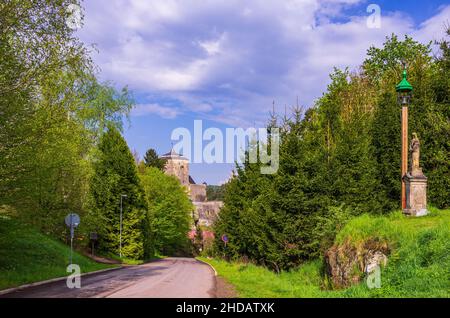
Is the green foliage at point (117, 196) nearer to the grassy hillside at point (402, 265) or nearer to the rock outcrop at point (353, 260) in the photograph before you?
the grassy hillside at point (402, 265)

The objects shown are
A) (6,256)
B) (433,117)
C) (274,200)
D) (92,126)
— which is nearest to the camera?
(6,256)

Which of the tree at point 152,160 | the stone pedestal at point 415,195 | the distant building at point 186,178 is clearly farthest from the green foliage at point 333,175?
the distant building at point 186,178

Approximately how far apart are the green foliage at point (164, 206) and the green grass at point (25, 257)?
3991 cm

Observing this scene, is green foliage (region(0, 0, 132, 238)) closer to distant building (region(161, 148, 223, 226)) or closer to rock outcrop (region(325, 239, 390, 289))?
rock outcrop (region(325, 239, 390, 289))

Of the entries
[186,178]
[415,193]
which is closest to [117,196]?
[415,193]

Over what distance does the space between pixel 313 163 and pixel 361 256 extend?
30.0 ft

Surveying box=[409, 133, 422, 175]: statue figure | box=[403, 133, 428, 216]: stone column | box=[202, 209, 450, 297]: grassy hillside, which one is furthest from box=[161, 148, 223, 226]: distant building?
box=[202, 209, 450, 297]: grassy hillside

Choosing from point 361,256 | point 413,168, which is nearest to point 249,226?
point 413,168

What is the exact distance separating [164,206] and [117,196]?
72.3 feet

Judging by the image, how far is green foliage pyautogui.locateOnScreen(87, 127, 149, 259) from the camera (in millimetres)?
45719

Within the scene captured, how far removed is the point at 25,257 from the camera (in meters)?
21.6

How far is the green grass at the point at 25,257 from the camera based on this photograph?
17.3 meters

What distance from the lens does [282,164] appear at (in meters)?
23.6
